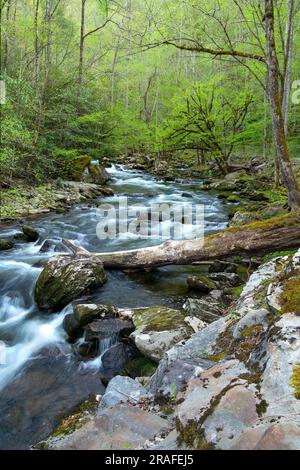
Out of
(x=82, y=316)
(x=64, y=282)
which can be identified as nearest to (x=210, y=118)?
(x=64, y=282)

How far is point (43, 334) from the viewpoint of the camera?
16.7 feet

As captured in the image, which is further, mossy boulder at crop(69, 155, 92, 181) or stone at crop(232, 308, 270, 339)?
mossy boulder at crop(69, 155, 92, 181)

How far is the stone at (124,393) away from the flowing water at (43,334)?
112 cm

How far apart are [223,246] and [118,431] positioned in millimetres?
4373

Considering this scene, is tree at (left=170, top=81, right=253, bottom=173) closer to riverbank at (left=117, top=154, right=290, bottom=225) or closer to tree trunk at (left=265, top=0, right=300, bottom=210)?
riverbank at (left=117, top=154, right=290, bottom=225)

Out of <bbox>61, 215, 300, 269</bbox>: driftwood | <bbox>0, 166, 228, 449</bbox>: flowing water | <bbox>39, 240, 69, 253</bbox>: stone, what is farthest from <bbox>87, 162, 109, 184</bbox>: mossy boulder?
<bbox>61, 215, 300, 269</bbox>: driftwood

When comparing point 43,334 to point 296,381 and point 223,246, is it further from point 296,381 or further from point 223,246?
point 296,381

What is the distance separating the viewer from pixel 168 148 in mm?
Result: 19141

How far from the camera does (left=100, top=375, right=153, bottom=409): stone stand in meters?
2.59

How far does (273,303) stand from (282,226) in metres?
3.48

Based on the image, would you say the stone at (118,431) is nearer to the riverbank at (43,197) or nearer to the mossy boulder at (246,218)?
the mossy boulder at (246,218)

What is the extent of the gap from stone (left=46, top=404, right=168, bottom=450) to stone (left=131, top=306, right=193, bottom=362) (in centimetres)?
177

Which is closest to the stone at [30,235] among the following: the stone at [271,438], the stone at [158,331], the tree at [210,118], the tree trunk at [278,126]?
the stone at [158,331]

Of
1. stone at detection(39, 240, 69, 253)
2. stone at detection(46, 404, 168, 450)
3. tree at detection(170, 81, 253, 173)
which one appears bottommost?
stone at detection(46, 404, 168, 450)
